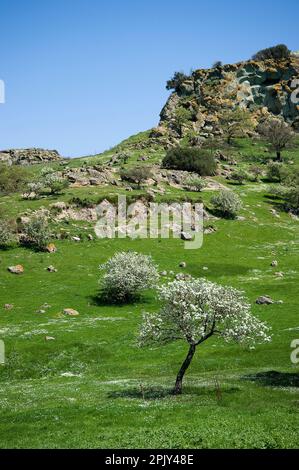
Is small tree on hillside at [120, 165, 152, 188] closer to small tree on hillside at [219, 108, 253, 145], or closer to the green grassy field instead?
the green grassy field

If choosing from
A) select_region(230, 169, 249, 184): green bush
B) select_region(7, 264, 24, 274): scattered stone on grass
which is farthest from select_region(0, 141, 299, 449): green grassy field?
select_region(230, 169, 249, 184): green bush

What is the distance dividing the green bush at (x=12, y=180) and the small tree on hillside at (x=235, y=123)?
92223 millimetres

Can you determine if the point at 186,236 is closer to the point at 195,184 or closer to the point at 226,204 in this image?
the point at 226,204

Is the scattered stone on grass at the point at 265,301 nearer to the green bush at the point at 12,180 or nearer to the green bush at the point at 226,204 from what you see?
the green bush at the point at 226,204

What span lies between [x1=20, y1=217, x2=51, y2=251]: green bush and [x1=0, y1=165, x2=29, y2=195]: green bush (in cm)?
3285

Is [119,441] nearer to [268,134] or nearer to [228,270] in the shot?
[228,270]

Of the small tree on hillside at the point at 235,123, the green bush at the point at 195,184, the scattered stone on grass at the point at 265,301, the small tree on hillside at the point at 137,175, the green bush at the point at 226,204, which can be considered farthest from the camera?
the small tree on hillside at the point at 235,123

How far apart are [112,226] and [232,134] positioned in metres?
108

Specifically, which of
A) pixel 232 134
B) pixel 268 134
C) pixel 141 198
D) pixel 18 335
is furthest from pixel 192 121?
pixel 18 335

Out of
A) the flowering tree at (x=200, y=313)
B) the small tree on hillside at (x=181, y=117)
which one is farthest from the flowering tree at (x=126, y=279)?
the small tree on hillside at (x=181, y=117)

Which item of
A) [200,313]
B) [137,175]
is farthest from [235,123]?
[200,313]

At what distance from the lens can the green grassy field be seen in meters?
23.5

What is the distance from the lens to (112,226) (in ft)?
306

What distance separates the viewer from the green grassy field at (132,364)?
76.9 feet
